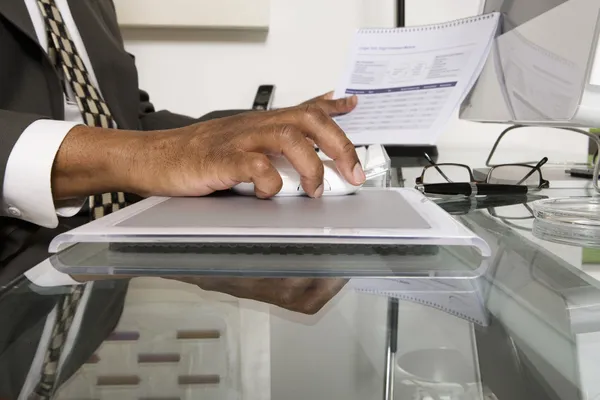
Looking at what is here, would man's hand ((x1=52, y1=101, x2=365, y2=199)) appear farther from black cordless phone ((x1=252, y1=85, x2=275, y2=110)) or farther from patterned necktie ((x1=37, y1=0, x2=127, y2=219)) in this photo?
black cordless phone ((x1=252, y1=85, x2=275, y2=110))

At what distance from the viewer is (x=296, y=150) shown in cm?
51

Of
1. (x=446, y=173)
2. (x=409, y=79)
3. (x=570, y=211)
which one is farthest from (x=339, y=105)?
(x=570, y=211)

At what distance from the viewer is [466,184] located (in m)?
0.68

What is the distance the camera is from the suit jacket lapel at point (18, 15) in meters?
0.68

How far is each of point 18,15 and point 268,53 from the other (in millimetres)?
821

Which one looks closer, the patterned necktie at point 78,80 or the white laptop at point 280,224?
the white laptop at point 280,224

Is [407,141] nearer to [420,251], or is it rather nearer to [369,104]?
[369,104]

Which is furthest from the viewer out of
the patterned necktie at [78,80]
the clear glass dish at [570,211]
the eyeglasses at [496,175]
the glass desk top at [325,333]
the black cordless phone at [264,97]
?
the black cordless phone at [264,97]

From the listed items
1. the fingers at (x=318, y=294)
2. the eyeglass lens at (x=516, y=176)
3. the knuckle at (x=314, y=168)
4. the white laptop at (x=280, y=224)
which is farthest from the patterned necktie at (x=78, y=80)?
the eyeglass lens at (x=516, y=176)

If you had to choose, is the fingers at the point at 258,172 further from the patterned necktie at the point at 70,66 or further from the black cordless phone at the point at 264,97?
the black cordless phone at the point at 264,97

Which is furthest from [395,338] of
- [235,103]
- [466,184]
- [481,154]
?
[235,103]

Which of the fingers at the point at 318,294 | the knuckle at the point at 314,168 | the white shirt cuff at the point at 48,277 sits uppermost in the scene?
the knuckle at the point at 314,168

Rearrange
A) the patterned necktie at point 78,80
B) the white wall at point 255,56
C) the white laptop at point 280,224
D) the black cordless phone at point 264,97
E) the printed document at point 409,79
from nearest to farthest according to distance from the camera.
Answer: the white laptop at point 280,224
the patterned necktie at point 78,80
the printed document at point 409,79
the black cordless phone at point 264,97
the white wall at point 255,56

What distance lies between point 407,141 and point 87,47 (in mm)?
595
